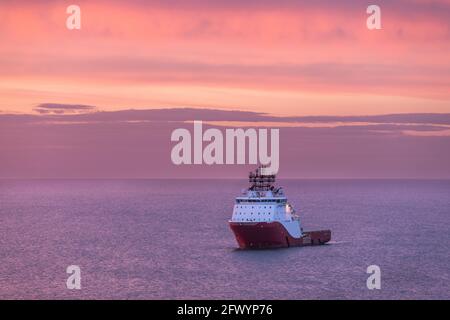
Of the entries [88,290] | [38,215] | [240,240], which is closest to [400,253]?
[240,240]

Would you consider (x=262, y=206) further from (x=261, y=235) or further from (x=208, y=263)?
(x=208, y=263)

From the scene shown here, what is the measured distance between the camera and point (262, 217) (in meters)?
76.9

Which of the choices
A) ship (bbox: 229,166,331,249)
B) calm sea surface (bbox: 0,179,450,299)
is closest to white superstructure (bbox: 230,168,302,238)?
ship (bbox: 229,166,331,249)

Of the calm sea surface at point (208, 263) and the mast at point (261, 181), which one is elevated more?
the mast at point (261, 181)

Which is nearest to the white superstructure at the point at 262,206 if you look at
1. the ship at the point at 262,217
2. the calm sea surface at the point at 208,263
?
the ship at the point at 262,217

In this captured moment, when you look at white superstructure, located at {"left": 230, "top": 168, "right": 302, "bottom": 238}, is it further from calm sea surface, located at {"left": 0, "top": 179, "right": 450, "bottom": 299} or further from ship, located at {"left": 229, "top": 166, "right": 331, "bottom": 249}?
calm sea surface, located at {"left": 0, "top": 179, "right": 450, "bottom": 299}

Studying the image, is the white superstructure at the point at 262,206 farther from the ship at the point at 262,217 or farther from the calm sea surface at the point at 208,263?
the calm sea surface at the point at 208,263

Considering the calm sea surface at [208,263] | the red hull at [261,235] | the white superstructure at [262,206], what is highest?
the white superstructure at [262,206]

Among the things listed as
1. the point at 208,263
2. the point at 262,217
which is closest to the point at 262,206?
the point at 262,217

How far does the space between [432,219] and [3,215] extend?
77.1m

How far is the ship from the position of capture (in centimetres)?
7681

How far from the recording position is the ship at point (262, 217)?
7681 cm
